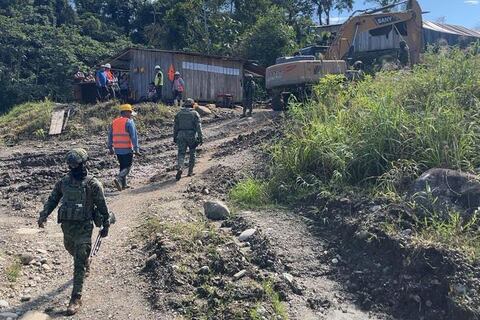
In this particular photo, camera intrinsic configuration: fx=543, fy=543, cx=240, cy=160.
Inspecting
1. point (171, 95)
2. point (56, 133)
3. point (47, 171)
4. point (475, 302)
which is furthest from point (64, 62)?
point (475, 302)

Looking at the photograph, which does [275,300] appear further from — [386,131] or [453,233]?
[386,131]

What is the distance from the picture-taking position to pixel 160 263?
19.6 ft

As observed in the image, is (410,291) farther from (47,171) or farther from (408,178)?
(47,171)

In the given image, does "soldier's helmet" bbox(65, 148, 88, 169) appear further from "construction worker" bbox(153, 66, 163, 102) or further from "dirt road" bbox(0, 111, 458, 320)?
"construction worker" bbox(153, 66, 163, 102)

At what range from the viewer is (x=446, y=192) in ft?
22.0

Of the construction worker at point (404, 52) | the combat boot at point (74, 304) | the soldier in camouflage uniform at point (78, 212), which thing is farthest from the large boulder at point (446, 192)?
the construction worker at point (404, 52)

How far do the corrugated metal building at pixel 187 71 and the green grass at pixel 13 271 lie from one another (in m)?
15.1

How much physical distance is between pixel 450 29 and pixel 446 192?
119 ft

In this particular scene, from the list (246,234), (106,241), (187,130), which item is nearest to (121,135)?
(187,130)

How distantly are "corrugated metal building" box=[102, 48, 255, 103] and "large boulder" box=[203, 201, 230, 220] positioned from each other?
13.5m

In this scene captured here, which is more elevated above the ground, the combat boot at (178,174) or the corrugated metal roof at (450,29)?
the corrugated metal roof at (450,29)

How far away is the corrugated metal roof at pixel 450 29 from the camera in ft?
121

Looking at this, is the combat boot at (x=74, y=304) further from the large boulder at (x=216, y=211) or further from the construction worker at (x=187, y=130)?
the construction worker at (x=187, y=130)

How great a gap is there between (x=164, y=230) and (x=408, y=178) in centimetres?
333
